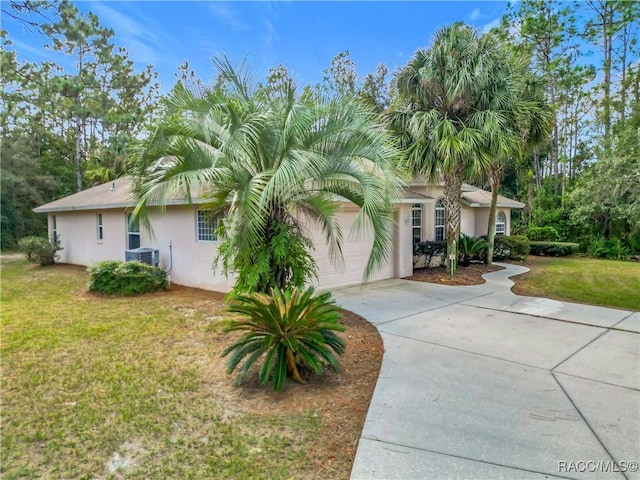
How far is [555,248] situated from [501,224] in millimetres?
2885

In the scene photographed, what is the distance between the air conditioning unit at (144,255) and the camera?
434 inches

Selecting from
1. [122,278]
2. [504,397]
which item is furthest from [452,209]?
[122,278]

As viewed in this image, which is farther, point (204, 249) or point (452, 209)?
point (452, 209)

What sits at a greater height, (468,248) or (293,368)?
(468,248)

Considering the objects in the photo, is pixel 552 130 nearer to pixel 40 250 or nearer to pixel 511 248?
pixel 511 248

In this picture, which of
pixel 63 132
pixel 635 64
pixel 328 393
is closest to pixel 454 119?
pixel 328 393

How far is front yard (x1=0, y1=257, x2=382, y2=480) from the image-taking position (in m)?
3.13

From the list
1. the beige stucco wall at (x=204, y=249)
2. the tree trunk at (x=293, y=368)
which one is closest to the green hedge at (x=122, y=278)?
the beige stucco wall at (x=204, y=249)

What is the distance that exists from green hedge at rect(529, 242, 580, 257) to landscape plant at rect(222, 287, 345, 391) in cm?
1929

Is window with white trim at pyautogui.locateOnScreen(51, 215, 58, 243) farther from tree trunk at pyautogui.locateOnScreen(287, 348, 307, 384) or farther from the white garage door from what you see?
tree trunk at pyautogui.locateOnScreen(287, 348, 307, 384)

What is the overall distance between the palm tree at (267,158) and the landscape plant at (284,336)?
0.90 meters

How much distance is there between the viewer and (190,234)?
10477mm

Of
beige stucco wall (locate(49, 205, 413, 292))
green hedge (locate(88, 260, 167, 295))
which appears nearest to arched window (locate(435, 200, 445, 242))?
beige stucco wall (locate(49, 205, 413, 292))

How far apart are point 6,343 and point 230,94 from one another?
17.6ft
